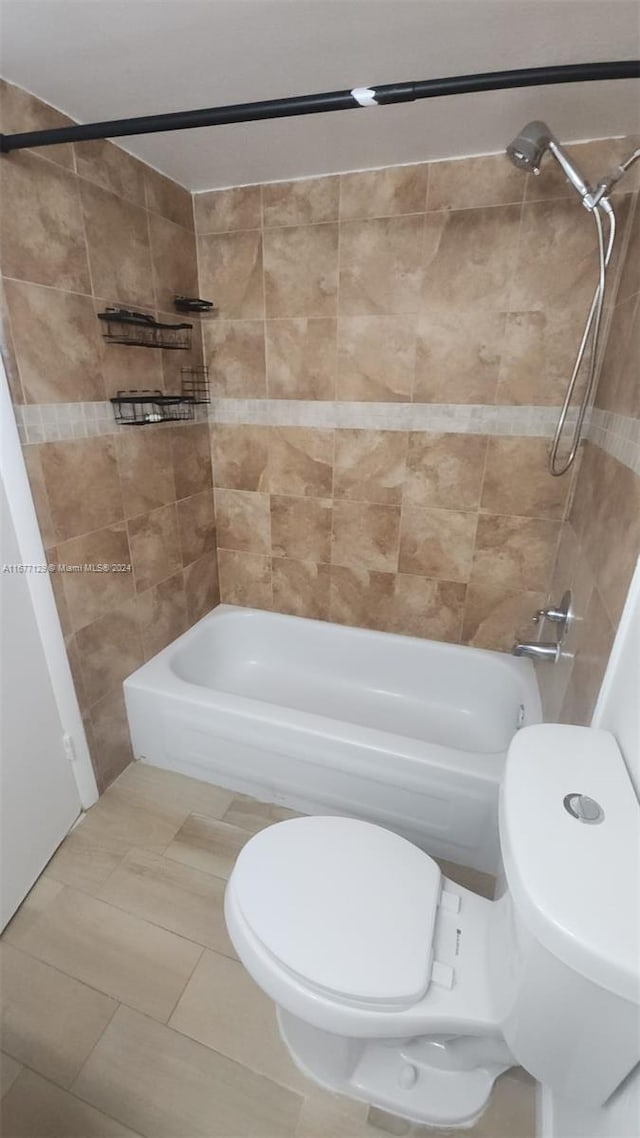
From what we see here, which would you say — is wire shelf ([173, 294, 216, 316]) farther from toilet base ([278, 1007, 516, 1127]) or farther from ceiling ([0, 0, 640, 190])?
toilet base ([278, 1007, 516, 1127])

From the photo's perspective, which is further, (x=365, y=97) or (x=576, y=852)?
(x=365, y=97)

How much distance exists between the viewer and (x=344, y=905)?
929mm

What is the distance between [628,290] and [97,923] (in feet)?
7.49

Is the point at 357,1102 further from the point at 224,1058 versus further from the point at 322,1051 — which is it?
the point at 224,1058

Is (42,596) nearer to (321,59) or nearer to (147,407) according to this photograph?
(147,407)

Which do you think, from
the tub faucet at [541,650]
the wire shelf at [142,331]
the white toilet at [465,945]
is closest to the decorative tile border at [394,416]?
the wire shelf at [142,331]

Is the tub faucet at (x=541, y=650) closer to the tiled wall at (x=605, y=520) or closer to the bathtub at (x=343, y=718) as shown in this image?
the tiled wall at (x=605, y=520)

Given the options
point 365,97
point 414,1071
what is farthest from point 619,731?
point 365,97

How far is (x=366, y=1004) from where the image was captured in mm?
822

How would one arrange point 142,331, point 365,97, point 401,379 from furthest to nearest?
1. point 401,379
2. point 142,331
3. point 365,97

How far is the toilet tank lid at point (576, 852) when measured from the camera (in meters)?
0.56

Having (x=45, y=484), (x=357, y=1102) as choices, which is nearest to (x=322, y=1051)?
(x=357, y=1102)

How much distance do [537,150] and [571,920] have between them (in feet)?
5.13

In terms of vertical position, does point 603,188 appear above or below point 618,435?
above
